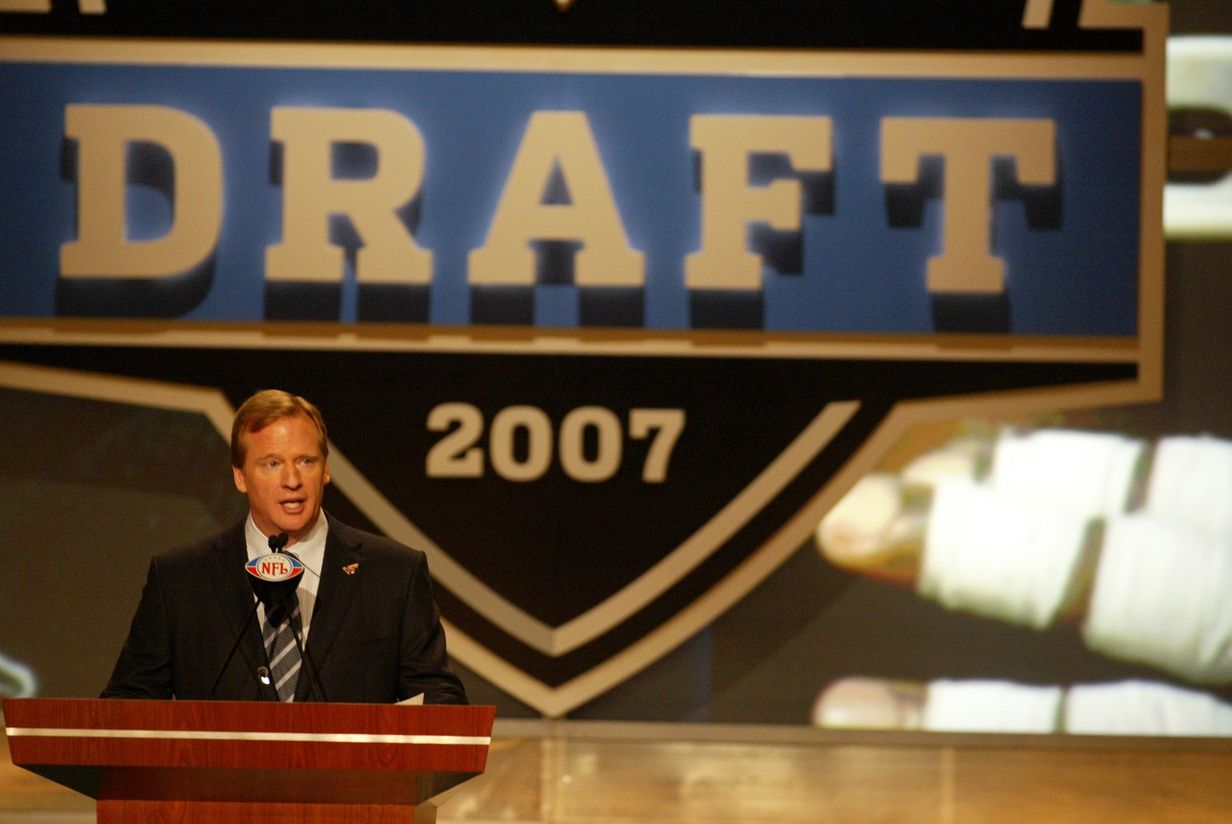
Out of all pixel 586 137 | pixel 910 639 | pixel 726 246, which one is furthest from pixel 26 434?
pixel 910 639

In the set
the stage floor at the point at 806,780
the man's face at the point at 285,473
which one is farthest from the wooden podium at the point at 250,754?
the stage floor at the point at 806,780

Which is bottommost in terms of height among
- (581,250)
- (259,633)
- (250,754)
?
(250,754)

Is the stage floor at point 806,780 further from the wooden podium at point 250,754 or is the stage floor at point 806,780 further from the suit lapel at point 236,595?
the wooden podium at point 250,754

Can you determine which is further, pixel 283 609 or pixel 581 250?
pixel 581 250

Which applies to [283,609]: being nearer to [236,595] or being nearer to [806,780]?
Result: [236,595]

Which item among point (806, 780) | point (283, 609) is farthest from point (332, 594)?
point (806, 780)

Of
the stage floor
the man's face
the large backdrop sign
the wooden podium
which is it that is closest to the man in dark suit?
the man's face

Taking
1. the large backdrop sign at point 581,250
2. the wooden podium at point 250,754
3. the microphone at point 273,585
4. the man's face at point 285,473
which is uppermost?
the large backdrop sign at point 581,250

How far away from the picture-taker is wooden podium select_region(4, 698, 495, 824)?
5.23ft

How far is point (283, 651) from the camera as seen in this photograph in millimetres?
1932

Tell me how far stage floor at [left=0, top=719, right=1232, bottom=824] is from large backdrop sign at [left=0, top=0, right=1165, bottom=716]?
8.8 inches

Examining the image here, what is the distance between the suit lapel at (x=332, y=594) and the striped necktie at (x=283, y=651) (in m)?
0.02

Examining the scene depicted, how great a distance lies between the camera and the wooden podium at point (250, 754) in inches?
62.7

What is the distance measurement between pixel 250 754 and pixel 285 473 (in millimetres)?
474
